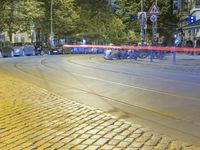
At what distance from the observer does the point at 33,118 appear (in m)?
9.61

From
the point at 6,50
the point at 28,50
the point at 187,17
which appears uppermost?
the point at 187,17

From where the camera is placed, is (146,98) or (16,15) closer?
(146,98)

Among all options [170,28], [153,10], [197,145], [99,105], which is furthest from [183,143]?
[170,28]

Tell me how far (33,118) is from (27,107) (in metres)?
1.42

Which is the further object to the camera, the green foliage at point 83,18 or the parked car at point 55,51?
the parked car at point 55,51

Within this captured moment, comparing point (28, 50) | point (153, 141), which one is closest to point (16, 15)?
point (28, 50)

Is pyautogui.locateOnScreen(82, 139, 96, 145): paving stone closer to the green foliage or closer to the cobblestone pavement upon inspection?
the cobblestone pavement

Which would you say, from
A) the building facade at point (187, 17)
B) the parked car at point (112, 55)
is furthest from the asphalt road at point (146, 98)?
the building facade at point (187, 17)

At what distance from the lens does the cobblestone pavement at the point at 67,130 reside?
24.0ft

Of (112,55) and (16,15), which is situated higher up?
(16,15)

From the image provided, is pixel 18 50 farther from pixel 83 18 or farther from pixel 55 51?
pixel 83 18

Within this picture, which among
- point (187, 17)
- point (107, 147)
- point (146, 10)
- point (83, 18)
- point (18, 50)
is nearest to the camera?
point (107, 147)

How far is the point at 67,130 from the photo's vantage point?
331 inches

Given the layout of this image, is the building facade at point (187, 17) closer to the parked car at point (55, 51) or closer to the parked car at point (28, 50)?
the parked car at point (55, 51)
